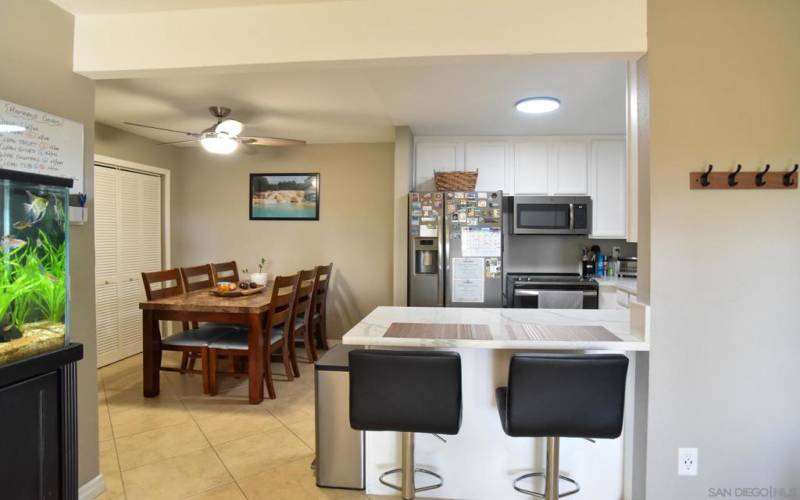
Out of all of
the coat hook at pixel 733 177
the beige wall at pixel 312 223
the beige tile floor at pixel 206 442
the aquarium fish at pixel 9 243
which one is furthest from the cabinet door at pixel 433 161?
the aquarium fish at pixel 9 243

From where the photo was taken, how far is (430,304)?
3.80m

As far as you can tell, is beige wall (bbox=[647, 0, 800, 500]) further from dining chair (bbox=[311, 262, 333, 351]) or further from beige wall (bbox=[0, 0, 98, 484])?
dining chair (bbox=[311, 262, 333, 351])

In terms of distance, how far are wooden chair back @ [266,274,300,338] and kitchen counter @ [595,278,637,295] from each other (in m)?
2.68

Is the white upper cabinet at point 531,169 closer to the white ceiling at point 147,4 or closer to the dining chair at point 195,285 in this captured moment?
the white ceiling at point 147,4

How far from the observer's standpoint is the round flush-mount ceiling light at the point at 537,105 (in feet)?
10.3

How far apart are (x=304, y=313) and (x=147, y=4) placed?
2805 millimetres

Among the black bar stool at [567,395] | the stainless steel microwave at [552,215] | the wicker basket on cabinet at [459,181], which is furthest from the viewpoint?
the stainless steel microwave at [552,215]

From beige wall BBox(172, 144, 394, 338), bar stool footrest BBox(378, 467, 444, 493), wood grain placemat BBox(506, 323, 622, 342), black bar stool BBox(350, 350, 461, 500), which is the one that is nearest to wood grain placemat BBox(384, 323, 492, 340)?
wood grain placemat BBox(506, 323, 622, 342)

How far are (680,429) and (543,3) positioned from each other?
1.87 m

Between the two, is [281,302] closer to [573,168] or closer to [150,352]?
[150,352]

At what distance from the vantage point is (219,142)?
10.8 ft

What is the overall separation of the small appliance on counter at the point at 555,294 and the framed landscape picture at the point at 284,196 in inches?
94.6

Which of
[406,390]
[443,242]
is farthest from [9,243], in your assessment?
[443,242]

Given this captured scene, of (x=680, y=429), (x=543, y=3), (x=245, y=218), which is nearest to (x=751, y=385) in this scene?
(x=680, y=429)
